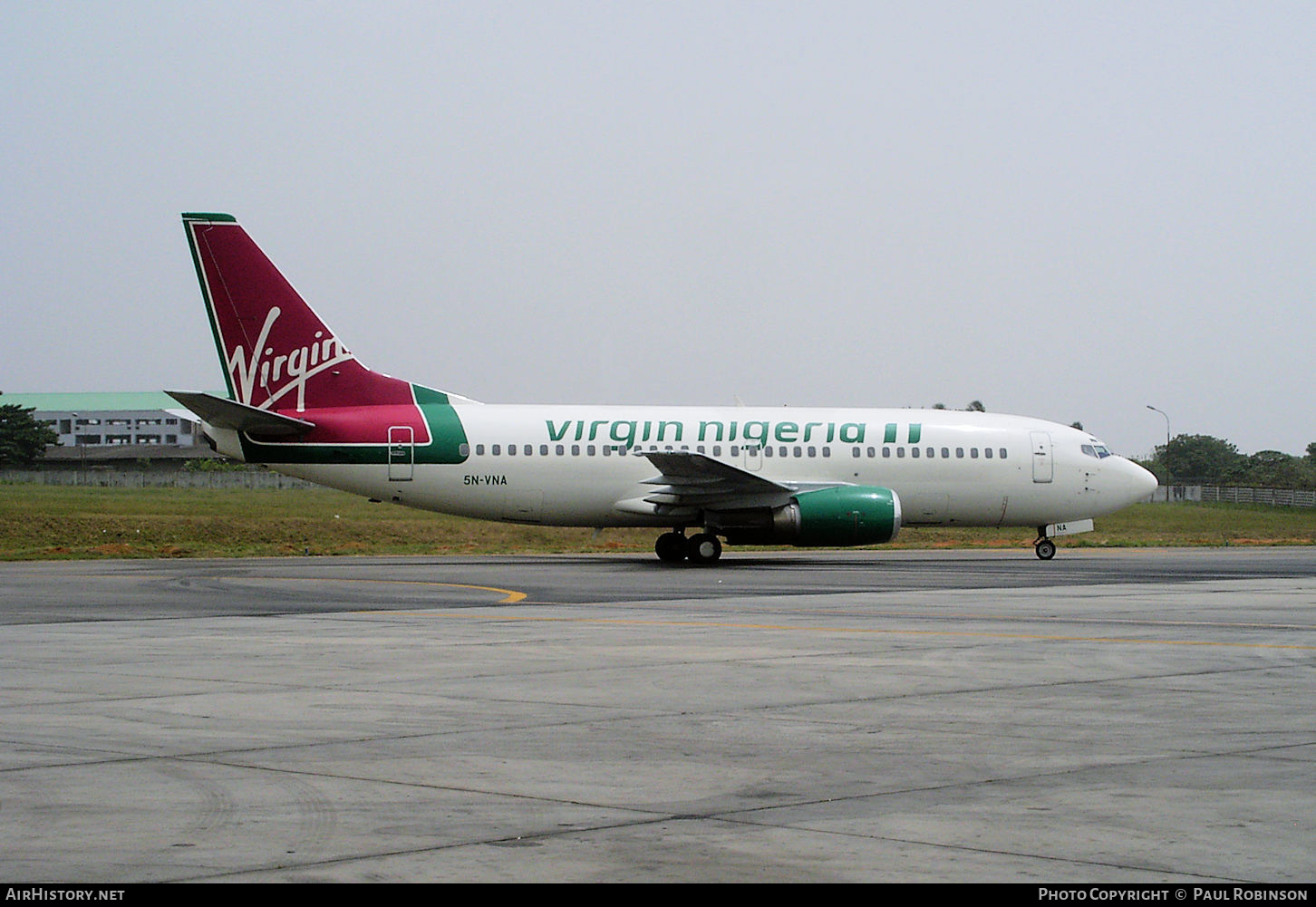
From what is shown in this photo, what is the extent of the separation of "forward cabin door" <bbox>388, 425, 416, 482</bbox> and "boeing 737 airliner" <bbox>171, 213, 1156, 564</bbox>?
0.03 meters

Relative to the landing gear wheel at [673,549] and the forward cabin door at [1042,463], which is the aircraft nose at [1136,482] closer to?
the forward cabin door at [1042,463]

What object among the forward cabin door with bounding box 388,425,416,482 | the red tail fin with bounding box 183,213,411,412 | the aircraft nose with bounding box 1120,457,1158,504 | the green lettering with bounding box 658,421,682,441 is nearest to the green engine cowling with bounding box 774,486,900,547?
the green lettering with bounding box 658,421,682,441

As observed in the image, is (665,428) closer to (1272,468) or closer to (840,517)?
(840,517)

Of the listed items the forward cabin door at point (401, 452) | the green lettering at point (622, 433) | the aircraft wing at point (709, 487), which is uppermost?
the green lettering at point (622, 433)

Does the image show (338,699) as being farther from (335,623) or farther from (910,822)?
(335,623)

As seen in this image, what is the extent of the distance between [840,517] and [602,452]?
18.7 feet

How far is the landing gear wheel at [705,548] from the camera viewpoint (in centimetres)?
3309

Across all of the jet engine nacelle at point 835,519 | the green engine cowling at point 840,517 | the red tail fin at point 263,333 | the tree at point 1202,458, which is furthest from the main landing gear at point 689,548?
the tree at point 1202,458

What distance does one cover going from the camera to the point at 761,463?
3431cm

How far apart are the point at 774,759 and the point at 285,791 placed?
107 inches

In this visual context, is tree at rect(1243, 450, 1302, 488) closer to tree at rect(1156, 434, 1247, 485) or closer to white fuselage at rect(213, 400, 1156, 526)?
tree at rect(1156, 434, 1247, 485)

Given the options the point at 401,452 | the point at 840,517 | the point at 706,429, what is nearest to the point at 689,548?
the point at 706,429

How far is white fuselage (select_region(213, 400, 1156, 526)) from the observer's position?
109 ft

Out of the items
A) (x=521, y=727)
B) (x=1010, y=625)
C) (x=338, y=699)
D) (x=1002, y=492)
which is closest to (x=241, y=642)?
(x=338, y=699)
